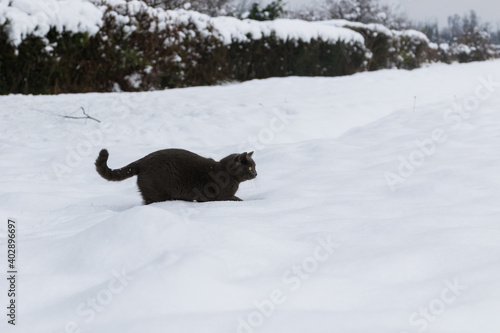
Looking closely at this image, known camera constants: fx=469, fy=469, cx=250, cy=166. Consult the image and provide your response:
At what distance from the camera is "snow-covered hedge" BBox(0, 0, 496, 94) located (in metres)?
8.41

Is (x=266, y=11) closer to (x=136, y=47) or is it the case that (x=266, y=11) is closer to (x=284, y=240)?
(x=136, y=47)

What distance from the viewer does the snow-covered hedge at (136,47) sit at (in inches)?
331

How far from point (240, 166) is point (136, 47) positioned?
7116 millimetres

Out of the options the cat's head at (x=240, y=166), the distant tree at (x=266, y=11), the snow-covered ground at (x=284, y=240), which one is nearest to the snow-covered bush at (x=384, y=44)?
the distant tree at (x=266, y=11)

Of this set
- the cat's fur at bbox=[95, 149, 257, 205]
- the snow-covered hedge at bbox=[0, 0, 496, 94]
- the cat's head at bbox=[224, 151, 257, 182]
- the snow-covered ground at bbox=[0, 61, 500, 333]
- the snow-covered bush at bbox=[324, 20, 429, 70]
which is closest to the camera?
the snow-covered ground at bbox=[0, 61, 500, 333]

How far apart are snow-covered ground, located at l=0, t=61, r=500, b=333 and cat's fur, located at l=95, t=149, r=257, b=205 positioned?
21 centimetres

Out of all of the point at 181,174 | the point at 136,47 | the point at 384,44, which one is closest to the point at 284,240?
the point at 181,174

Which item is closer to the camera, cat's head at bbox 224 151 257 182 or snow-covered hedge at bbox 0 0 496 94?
cat's head at bbox 224 151 257 182

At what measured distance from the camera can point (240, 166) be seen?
3.71 m

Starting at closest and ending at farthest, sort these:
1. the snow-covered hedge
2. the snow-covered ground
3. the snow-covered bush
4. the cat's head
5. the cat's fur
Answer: the snow-covered ground < the cat's fur < the cat's head < the snow-covered hedge < the snow-covered bush

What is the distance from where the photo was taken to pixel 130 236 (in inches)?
87.8

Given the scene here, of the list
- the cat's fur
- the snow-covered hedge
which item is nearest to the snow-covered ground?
the cat's fur

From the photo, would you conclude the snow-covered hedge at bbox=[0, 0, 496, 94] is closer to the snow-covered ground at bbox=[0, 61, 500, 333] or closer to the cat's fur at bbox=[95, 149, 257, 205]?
the snow-covered ground at bbox=[0, 61, 500, 333]

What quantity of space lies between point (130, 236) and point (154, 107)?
5921 mm
